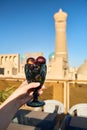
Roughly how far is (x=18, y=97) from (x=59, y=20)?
58.3 metres

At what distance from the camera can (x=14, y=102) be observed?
48.1 inches

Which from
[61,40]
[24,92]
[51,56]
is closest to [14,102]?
[24,92]

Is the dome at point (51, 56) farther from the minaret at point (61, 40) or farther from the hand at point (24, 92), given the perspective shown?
the hand at point (24, 92)

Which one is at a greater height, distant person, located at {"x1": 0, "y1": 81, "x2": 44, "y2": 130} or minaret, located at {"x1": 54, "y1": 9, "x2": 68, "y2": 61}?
minaret, located at {"x1": 54, "y1": 9, "x2": 68, "y2": 61}

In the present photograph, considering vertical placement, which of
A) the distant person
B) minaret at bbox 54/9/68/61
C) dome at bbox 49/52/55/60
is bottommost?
the distant person

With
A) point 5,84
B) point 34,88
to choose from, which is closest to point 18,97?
point 34,88

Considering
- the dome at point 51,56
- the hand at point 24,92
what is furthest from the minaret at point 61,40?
the hand at point 24,92

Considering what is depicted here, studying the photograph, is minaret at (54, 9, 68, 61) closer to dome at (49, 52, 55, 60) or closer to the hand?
dome at (49, 52, 55, 60)

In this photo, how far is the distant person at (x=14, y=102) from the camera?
3.59ft

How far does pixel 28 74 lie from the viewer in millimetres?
1489

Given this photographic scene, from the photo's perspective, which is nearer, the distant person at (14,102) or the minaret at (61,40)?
the distant person at (14,102)

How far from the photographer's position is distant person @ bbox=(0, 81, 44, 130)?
3.59ft

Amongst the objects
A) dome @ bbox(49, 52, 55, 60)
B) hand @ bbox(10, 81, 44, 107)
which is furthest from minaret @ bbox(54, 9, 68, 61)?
hand @ bbox(10, 81, 44, 107)

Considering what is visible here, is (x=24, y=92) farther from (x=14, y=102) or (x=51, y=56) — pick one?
(x=51, y=56)
